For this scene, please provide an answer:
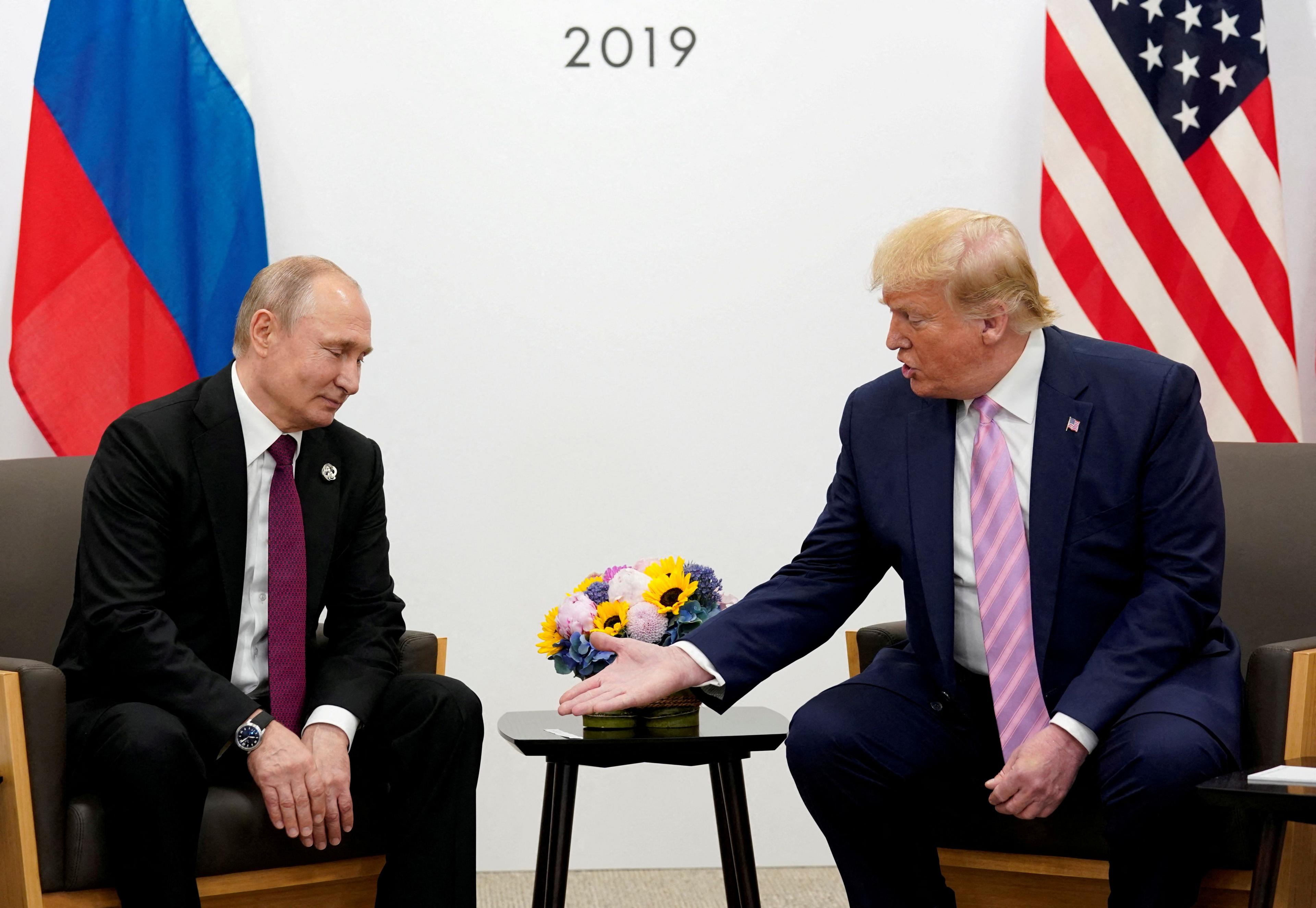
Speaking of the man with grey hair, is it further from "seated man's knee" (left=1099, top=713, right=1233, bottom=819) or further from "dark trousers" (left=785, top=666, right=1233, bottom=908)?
"seated man's knee" (left=1099, top=713, right=1233, bottom=819)

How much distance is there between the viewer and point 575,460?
352 centimetres

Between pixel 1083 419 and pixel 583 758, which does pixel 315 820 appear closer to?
pixel 583 758

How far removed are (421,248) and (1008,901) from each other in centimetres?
213

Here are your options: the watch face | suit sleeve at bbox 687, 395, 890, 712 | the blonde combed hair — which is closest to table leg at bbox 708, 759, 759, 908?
suit sleeve at bbox 687, 395, 890, 712

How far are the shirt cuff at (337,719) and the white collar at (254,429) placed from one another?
460mm

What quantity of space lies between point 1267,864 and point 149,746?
162 cm

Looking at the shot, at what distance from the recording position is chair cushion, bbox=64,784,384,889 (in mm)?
2037

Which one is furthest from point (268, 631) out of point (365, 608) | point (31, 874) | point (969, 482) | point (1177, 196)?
point (1177, 196)

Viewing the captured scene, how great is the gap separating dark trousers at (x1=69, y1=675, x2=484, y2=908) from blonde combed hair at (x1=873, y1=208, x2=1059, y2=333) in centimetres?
104

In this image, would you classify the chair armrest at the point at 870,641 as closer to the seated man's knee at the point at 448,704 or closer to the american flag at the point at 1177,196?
the seated man's knee at the point at 448,704

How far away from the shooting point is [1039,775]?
2021 mm

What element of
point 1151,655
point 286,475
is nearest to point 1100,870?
point 1151,655

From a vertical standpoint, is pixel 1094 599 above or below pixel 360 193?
below

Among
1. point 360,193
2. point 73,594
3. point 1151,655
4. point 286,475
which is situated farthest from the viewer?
point 360,193
